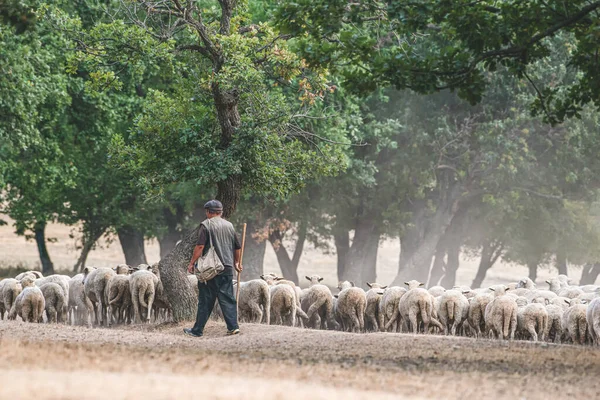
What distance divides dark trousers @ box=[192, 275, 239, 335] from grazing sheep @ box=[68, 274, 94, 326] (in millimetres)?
6919

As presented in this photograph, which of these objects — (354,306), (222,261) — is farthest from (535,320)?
(222,261)

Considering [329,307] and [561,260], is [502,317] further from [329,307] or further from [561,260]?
[561,260]

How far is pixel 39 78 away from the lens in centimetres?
2794

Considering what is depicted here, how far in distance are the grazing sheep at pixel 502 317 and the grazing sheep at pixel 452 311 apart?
3.48ft

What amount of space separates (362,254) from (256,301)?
1985 cm

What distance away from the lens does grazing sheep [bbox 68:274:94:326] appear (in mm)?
23516

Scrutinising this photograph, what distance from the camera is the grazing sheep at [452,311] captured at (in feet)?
69.4

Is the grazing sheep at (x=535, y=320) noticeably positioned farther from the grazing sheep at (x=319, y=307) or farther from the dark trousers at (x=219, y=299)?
the dark trousers at (x=219, y=299)

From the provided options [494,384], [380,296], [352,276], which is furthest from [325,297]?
[352,276]

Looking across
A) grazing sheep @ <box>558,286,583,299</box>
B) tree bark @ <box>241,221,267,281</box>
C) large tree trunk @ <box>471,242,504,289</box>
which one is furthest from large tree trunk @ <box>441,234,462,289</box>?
grazing sheep @ <box>558,286,583,299</box>

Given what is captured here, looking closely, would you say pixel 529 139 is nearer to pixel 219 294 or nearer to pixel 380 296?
pixel 380 296

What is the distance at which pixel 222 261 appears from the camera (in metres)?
16.9

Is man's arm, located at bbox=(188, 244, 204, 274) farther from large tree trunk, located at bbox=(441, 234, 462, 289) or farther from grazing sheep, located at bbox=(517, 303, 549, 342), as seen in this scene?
large tree trunk, located at bbox=(441, 234, 462, 289)

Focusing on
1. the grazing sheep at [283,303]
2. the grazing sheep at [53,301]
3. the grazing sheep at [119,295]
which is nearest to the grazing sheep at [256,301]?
the grazing sheep at [283,303]
